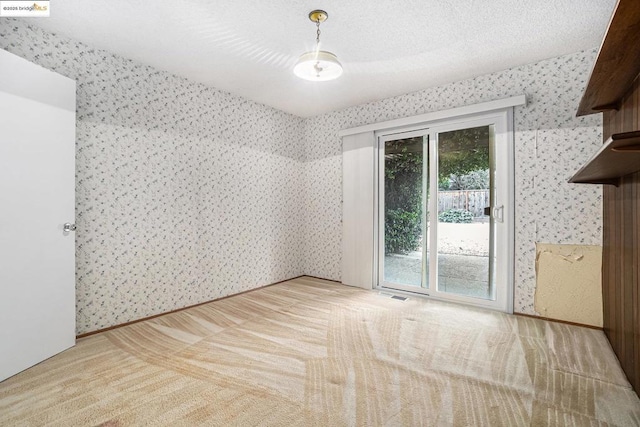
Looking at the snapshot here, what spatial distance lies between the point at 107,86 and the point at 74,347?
240 cm

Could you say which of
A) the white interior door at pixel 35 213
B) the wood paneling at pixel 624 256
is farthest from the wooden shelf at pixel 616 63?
the white interior door at pixel 35 213

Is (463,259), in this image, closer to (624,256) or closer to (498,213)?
(498,213)

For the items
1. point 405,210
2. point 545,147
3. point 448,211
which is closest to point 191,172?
point 405,210

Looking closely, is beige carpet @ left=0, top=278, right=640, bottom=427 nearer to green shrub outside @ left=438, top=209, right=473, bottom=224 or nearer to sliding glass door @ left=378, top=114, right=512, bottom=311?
sliding glass door @ left=378, top=114, right=512, bottom=311

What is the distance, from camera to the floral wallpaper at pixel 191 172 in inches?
110

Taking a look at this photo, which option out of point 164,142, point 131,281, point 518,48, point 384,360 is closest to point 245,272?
point 131,281

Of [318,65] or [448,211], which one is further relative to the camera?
[448,211]

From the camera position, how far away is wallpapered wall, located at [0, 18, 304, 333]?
2.77m

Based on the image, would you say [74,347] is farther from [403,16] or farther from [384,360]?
[403,16]

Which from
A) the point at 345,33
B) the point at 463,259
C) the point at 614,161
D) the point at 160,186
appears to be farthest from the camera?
the point at 463,259

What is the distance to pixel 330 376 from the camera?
213cm

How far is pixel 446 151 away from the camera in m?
3.81

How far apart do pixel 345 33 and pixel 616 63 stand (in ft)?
6.08

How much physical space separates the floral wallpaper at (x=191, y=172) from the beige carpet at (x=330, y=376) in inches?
21.5
